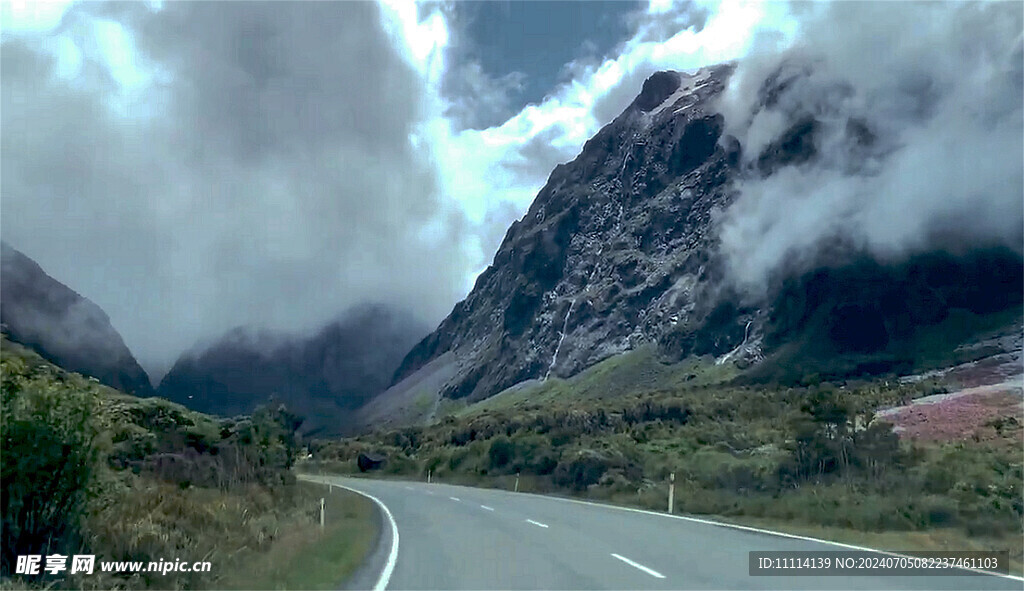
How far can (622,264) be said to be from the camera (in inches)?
6786

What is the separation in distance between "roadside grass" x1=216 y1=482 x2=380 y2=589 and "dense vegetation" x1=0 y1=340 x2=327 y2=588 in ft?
1.12

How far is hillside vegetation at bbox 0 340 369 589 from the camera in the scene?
12.1 metres

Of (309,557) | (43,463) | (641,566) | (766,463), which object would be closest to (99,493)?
(43,463)

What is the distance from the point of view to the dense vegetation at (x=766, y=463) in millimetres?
21578

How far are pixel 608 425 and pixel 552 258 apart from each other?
129 metres

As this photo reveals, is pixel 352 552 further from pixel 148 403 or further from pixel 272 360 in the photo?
pixel 272 360

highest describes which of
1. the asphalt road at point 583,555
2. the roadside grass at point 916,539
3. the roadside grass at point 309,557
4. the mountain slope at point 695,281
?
the mountain slope at point 695,281

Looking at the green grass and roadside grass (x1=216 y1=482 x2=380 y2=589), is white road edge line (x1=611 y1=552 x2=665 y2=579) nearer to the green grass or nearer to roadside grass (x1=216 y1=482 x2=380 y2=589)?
roadside grass (x1=216 y1=482 x2=380 y2=589)

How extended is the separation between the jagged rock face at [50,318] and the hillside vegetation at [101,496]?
147cm

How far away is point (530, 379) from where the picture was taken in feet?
537

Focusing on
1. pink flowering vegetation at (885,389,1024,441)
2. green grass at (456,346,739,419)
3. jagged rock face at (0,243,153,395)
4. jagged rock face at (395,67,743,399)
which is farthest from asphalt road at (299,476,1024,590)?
jagged rock face at (395,67,743,399)

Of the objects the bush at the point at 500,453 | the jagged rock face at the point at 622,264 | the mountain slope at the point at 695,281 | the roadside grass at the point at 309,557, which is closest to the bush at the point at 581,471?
the bush at the point at 500,453

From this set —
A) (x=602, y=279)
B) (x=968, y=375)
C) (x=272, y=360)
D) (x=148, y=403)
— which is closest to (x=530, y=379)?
(x=602, y=279)

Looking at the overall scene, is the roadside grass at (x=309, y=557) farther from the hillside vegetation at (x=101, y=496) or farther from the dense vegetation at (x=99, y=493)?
the dense vegetation at (x=99, y=493)
